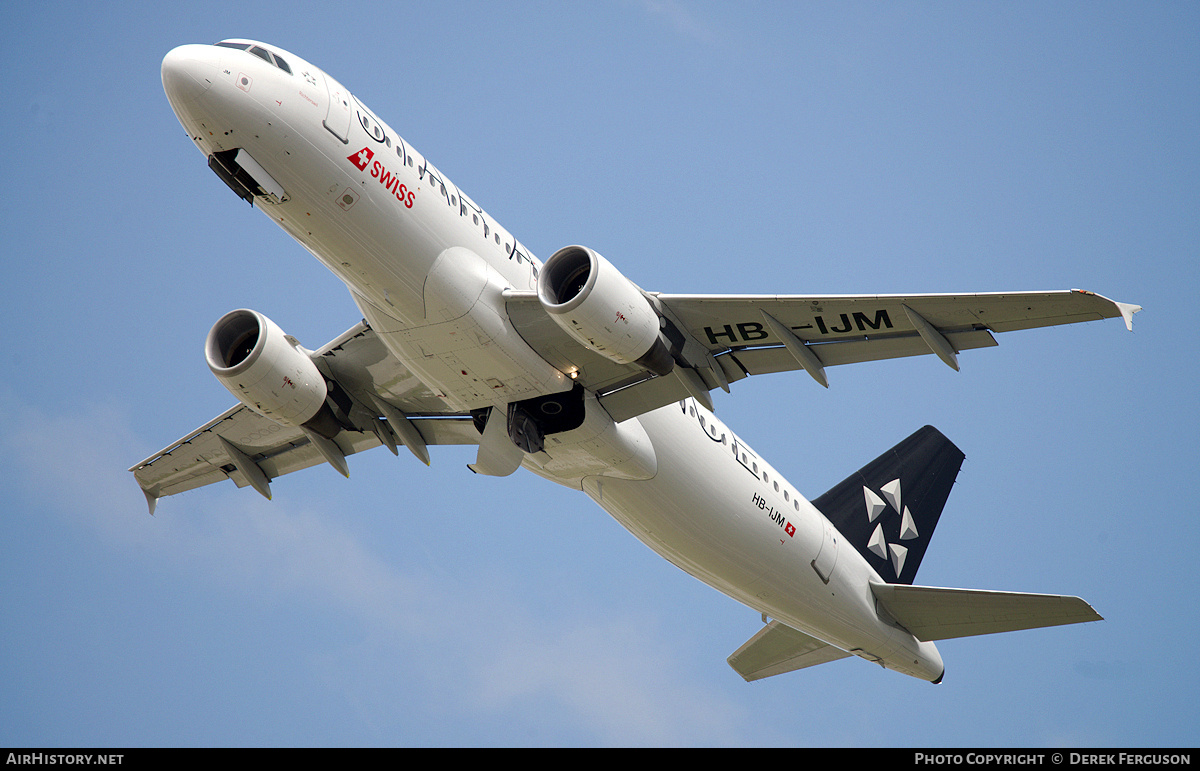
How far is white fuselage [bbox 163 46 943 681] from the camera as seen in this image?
15.5 metres

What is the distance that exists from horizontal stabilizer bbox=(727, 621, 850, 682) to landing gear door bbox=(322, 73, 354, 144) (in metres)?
14.5

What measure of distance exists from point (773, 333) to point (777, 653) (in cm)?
979

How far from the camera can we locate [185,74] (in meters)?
14.8

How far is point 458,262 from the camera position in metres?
16.8

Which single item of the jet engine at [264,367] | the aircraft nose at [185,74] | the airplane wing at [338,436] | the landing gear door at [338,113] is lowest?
the airplane wing at [338,436]

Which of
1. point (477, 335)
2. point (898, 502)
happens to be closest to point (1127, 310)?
point (477, 335)

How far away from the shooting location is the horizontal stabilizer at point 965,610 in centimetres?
1992

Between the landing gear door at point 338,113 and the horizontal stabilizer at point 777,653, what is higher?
the landing gear door at point 338,113

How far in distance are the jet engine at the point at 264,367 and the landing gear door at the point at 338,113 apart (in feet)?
15.8

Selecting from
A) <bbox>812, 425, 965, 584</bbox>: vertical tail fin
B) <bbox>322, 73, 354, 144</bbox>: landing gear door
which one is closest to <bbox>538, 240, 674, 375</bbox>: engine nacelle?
<bbox>322, 73, 354, 144</bbox>: landing gear door

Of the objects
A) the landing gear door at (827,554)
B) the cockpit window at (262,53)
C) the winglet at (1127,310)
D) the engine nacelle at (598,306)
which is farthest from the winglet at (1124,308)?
the cockpit window at (262,53)

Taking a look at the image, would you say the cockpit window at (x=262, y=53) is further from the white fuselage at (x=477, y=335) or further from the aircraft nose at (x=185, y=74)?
the aircraft nose at (x=185, y=74)

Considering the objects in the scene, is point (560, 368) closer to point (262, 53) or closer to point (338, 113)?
point (338, 113)
